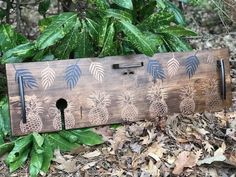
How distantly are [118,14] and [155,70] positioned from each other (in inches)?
14.6

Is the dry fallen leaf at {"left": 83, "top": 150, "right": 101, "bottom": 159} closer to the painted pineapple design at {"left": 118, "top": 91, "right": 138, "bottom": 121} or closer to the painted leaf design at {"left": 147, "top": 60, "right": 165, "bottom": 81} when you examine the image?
the painted pineapple design at {"left": 118, "top": 91, "right": 138, "bottom": 121}

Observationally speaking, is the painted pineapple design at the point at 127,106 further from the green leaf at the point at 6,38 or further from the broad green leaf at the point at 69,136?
the green leaf at the point at 6,38

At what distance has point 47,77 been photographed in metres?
2.03

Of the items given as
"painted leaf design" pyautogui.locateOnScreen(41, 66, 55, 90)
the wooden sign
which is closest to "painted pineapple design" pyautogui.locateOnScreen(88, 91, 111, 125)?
the wooden sign

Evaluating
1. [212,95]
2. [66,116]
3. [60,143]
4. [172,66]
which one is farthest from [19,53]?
[212,95]

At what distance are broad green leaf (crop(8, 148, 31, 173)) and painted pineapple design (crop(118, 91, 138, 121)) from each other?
55cm

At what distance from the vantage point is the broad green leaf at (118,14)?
6.93ft

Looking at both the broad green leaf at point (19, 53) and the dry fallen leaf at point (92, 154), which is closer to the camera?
the dry fallen leaf at point (92, 154)

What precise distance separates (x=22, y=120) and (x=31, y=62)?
0.29 meters

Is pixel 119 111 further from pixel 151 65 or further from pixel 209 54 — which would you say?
pixel 209 54

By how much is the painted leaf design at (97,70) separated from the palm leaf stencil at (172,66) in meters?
0.39

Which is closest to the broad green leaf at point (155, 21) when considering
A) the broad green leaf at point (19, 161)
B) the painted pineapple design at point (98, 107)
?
the painted pineapple design at point (98, 107)

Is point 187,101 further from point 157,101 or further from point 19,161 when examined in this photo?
point 19,161

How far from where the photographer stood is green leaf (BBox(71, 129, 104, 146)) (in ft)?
6.56
